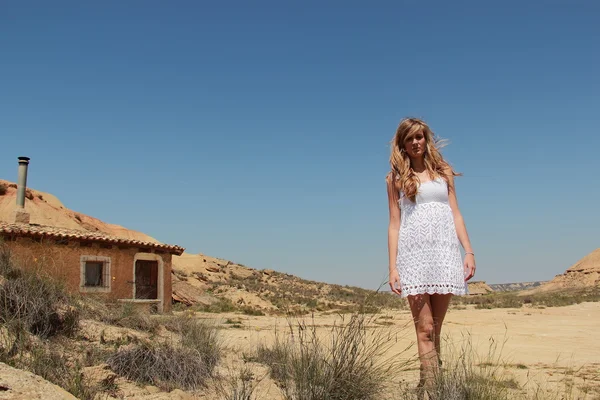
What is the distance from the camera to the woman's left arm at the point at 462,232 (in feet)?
11.8

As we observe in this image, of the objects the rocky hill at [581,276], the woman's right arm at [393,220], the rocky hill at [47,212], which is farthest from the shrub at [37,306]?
the rocky hill at [581,276]

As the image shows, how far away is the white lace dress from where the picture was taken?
3.44 meters

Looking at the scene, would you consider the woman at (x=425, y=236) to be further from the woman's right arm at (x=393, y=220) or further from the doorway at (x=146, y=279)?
the doorway at (x=146, y=279)

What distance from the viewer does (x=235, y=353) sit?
7.04m

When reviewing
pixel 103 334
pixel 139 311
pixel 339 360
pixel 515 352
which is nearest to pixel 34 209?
pixel 139 311

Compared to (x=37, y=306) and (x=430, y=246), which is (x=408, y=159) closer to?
(x=430, y=246)

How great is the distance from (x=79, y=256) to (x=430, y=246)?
44.5 feet

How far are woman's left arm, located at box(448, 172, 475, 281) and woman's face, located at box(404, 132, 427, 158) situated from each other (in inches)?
10.7

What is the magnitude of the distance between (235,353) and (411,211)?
428 centimetres

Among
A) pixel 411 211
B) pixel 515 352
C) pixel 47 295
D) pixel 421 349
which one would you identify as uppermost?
pixel 411 211

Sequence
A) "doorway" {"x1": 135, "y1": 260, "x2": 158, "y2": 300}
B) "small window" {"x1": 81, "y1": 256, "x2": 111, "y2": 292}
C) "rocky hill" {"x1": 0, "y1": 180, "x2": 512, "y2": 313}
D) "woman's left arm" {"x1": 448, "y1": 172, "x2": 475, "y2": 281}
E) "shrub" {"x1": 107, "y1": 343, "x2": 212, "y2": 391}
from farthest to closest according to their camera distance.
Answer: "rocky hill" {"x1": 0, "y1": 180, "x2": 512, "y2": 313}
"doorway" {"x1": 135, "y1": 260, "x2": 158, "y2": 300}
"small window" {"x1": 81, "y1": 256, "x2": 111, "y2": 292}
"shrub" {"x1": 107, "y1": 343, "x2": 212, "y2": 391}
"woman's left arm" {"x1": 448, "y1": 172, "x2": 475, "y2": 281}

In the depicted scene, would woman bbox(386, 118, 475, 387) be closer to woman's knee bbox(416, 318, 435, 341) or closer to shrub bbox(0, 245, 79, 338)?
woman's knee bbox(416, 318, 435, 341)

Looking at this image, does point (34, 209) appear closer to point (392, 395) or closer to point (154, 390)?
point (154, 390)

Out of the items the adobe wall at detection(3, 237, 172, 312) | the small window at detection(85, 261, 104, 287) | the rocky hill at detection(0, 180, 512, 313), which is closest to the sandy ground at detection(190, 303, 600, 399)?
the adobe wall at detection(3, 237, 172, 312)
